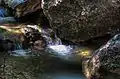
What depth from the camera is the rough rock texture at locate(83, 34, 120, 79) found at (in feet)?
20.3

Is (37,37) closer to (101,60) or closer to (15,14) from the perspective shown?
(15,14)

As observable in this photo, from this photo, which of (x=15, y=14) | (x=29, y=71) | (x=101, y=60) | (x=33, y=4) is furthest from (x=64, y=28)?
(x=15, y=14)

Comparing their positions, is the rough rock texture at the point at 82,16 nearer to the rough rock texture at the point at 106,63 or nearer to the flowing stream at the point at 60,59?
the flowing stream at the point at 60,59

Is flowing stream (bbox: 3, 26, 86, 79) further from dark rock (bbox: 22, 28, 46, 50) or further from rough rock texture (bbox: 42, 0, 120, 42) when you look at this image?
rough rock texture (bbox: 42, 0, 120, 42)

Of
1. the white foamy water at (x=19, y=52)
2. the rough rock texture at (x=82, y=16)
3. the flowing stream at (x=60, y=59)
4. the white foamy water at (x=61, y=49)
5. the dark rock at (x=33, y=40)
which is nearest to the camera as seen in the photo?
the flowing stream at (x=60, y=59)

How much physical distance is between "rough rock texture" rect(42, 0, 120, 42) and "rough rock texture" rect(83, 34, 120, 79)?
1.47 meters

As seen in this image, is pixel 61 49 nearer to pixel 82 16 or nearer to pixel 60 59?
pixel 60 59

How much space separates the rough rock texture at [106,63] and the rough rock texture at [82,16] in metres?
1.47

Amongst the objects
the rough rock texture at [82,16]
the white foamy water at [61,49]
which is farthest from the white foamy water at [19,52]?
the rough rock texture at [82,16]

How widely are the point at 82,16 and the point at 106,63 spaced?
7.08 feet

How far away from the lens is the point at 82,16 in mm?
8094

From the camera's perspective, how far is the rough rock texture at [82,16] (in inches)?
316

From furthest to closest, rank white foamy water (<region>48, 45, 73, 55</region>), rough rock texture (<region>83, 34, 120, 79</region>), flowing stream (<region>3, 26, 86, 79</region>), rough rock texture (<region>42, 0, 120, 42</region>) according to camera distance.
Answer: white foamy water (<region>48, 45, 73, 55</region>) < rough rock texture (<region>42, 0, 120, 42</region>) < flowing stream (<region>3, 26, 86, 79</region>) < rough rock texture (<region>83, 34, 120, 79</region>)

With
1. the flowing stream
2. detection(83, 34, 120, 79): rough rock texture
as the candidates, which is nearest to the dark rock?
the flowing stream
